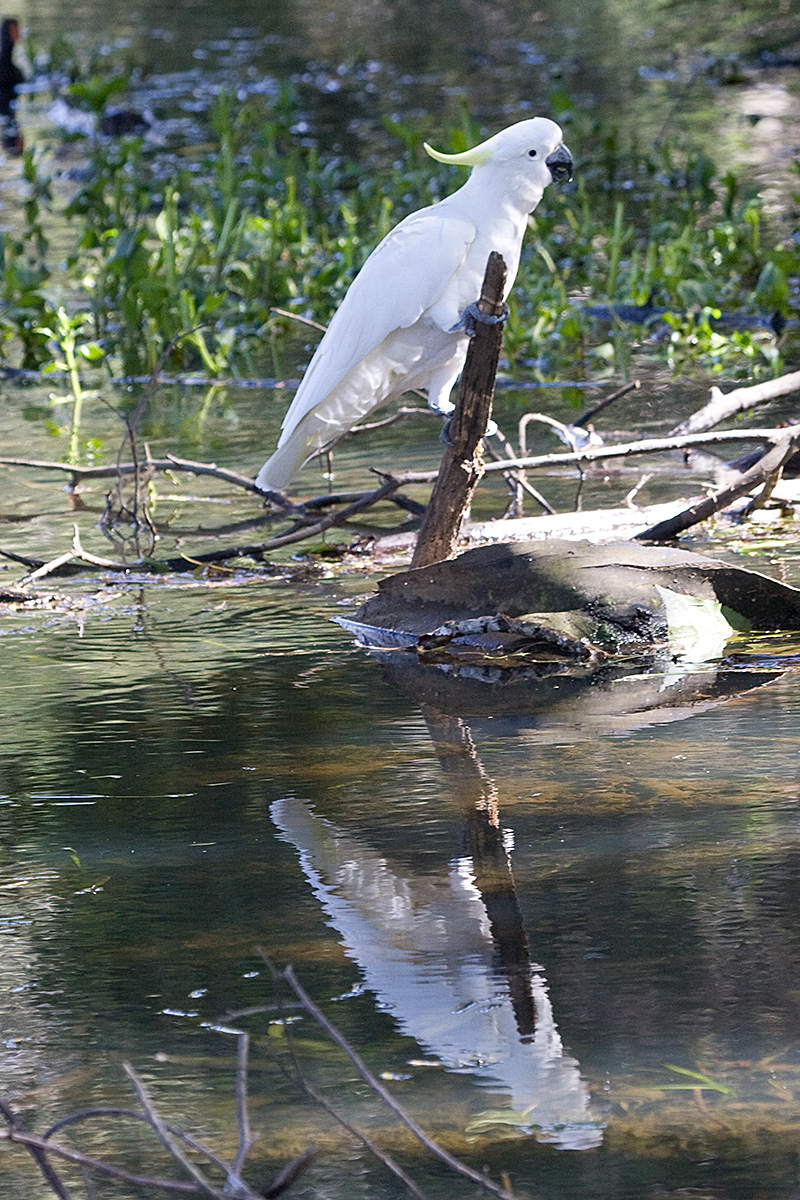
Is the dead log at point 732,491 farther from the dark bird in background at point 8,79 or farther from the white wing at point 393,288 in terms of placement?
the dark bird in background at point 8,79

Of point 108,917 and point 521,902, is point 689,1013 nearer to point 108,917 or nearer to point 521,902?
point 521,902

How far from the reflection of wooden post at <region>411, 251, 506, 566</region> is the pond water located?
357 millimetres

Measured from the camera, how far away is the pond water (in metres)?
2.15

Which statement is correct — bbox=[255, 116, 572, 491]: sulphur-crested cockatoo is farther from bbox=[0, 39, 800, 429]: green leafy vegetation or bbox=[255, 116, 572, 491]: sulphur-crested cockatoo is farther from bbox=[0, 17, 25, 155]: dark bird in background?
bbox=[0, 17, 25, 155]: dark bird in background

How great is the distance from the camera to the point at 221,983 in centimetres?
Result: 254

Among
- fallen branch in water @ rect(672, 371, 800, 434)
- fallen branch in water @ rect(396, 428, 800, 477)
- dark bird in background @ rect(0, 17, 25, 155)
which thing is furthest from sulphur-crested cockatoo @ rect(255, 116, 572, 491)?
dark bird in background @ rect(0, 17, 25, 155)

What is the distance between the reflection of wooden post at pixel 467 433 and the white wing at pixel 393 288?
13cm

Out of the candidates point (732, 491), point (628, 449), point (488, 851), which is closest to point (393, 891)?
point (488, 851)

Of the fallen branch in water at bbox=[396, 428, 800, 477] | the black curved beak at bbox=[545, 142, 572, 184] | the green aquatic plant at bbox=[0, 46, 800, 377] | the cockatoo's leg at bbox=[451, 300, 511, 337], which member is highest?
the black curved beak at bbox=[545, 142, 572, 184]

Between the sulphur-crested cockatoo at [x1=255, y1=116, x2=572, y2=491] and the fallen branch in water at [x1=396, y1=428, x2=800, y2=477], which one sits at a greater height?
the sulphur-crested cockatoo at [x1=255, y1=116, x2=572, y2=491]

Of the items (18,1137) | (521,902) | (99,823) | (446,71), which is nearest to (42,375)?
(99,823)

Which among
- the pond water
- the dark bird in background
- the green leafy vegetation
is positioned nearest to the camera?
the pond water

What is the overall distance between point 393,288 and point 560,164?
50 cm

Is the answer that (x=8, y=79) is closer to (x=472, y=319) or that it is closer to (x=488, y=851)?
(x=472, y=319)
